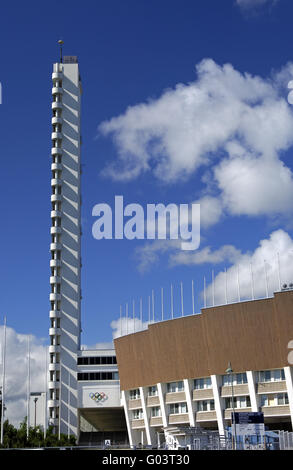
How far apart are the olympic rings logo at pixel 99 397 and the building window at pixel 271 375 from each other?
3788cm

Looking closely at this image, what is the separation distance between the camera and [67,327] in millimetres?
119562

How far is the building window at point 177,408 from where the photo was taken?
94750 millimetres

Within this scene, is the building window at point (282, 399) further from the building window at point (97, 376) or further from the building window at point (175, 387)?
the building window at point (97, 376)

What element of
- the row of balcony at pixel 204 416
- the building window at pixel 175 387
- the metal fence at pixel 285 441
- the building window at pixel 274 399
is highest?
the building window at pixel 175 387

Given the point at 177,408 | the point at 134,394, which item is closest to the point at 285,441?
the point at 177,408

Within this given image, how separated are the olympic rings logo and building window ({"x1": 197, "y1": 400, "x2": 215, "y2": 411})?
2656 centimetres

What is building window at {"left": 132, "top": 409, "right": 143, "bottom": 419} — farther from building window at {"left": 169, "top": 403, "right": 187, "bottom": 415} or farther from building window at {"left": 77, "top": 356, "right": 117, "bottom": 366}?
building window at {"left": 77, "top": 356, "right": 117, "bottom": 366}

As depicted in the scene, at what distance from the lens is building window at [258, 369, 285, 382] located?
274ft

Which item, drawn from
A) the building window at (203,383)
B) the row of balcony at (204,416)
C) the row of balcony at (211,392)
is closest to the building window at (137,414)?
the row of balcony at (204,416)

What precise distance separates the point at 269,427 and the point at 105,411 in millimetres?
42193

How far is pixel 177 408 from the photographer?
314 ft

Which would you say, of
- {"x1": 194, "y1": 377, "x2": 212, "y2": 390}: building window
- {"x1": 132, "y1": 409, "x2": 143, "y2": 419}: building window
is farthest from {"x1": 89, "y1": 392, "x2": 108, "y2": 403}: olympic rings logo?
{"x1": 194, "y1": 377, "x2": 212, "y2": 390}: building window
